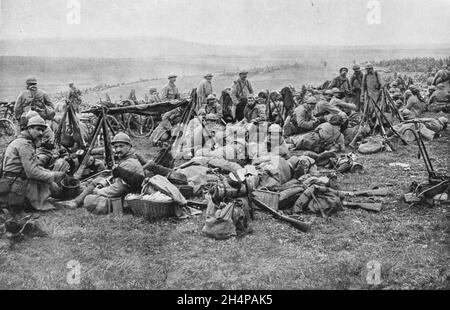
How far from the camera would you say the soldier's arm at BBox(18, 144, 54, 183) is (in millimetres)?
6152

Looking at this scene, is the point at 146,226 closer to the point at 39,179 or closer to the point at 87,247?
the point at 87,247

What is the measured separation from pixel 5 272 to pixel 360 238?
448cm

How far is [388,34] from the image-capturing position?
13.9 meters

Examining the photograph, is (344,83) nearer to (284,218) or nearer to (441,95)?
(441,95)

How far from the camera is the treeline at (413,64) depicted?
1026 inches

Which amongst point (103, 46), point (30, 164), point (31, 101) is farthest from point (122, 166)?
point (103, 46)

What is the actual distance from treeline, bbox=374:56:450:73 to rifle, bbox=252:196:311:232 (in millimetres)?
23187

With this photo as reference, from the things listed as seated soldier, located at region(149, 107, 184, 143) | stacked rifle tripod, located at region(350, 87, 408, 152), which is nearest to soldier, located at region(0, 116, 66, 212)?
seated soldier, located at region(149, 107, 184, 143)

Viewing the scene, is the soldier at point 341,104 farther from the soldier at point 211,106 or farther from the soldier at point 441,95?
the soldier at point 441,95

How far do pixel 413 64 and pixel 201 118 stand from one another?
2258 centimetres

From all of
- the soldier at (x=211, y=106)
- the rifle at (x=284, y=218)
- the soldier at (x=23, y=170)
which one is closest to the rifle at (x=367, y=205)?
the rifle at (x=284, y=218)

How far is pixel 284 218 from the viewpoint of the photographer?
237 inches

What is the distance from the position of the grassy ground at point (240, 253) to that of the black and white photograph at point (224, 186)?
0.08ft

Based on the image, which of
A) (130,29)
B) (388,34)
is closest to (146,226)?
(130,29)
